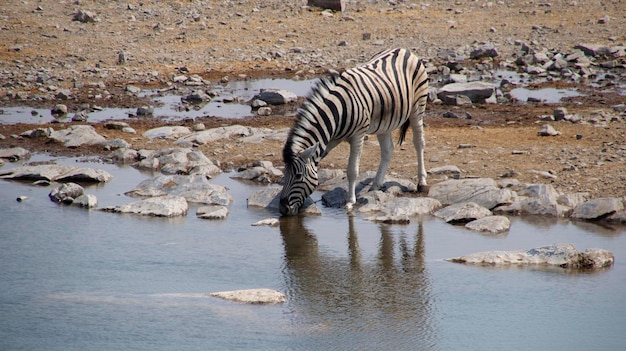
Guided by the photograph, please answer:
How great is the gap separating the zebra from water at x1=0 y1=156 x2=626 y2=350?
58 centimetres

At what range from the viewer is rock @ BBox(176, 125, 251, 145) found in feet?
50.1

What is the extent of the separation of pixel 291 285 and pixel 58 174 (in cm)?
563

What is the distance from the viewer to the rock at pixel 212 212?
434 inches

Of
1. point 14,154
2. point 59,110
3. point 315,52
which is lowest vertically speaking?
point 14,154

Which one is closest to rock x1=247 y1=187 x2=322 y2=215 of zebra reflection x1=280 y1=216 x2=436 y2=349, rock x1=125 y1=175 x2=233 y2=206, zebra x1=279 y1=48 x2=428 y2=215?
zebra x1=279 y1=48 x2=428 y2=215

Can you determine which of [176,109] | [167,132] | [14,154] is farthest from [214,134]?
[14,154]

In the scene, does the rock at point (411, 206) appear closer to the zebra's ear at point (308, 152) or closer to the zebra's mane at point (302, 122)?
the zebra's ear at point (308, 152)

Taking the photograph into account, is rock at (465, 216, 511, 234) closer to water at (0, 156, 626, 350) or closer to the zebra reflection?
water at (0, 156, 626, 350)

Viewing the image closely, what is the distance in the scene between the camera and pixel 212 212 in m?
11.1

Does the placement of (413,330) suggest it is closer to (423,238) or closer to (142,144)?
(423,238)

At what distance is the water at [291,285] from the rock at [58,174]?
1227mm

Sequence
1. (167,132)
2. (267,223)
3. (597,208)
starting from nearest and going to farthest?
(267,223) → (597,208) → (167,132)

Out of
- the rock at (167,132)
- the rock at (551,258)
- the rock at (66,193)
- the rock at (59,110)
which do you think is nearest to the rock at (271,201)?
the rock at (66,193)

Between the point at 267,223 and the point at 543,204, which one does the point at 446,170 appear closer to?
the point at 543,204
